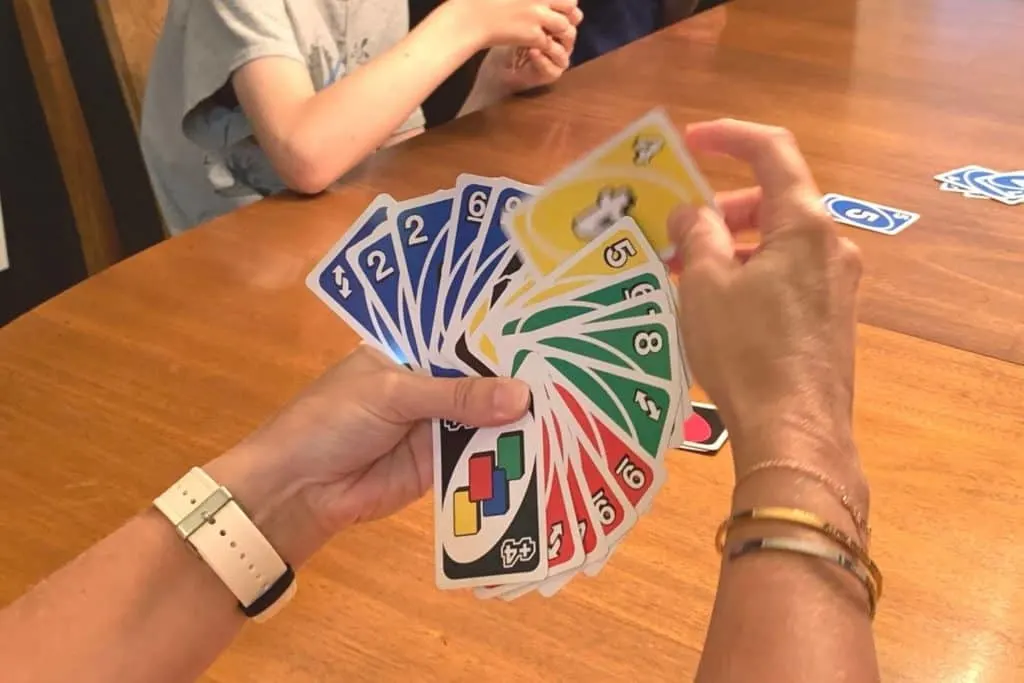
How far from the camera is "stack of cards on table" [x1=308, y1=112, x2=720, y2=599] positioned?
27.3 inches

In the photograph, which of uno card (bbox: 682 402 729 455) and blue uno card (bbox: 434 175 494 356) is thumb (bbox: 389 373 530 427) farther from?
uno card (bbox: 682 402 729 455)

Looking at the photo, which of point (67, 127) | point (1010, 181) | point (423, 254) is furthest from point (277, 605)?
point (67, 127)

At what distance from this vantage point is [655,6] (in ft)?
7.30

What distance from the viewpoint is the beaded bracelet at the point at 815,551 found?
522mm

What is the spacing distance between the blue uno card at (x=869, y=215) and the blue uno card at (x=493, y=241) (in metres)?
0.56

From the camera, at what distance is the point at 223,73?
4.40ft

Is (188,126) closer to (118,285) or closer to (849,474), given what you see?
(118,285)

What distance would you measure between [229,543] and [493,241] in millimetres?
271

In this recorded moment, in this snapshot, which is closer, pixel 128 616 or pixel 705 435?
pixel 128 616

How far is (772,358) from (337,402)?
1.04 feet

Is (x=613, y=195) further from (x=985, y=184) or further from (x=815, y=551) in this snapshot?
(x=985, y=184)

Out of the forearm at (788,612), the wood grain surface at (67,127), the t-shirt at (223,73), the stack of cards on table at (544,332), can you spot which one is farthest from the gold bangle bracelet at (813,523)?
the wood grain surface at (67,127)

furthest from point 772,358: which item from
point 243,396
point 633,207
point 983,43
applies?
point 983,43

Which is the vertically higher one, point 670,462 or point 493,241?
point 493,241
